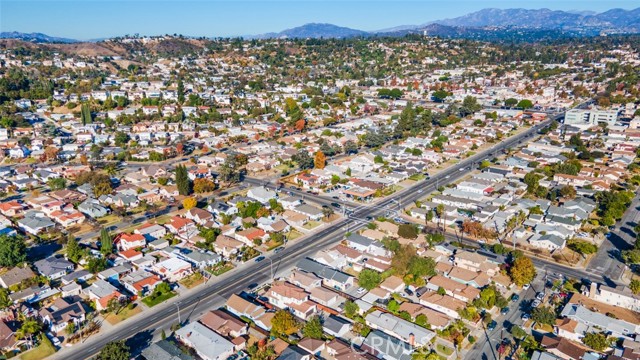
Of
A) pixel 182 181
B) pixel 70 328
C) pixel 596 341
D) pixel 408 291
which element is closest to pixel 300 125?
pixel 182 181

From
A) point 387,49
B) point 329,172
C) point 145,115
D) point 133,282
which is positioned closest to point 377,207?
point 329,172

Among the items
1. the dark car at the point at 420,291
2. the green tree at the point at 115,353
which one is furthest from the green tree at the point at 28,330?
the dark car at the point at 420,291

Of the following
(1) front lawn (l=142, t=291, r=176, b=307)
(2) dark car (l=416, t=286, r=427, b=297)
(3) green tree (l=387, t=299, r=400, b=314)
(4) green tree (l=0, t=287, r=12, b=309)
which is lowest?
(2) dark car (l=416, t=286, r=427, b=297)

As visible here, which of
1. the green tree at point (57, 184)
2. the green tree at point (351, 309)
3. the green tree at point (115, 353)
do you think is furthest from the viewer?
the green tree at point (57, 184)

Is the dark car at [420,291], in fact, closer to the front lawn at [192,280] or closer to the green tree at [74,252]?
the front lawn at [192,280]

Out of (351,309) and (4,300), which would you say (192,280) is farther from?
(351,309)

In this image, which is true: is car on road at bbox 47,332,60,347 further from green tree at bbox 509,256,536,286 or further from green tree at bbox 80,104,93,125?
green tree at bbox 80,104,93,125

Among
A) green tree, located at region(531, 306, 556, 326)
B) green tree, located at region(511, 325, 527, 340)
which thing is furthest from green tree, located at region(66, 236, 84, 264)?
green tree, located at region(531, 306, 556, 326)
